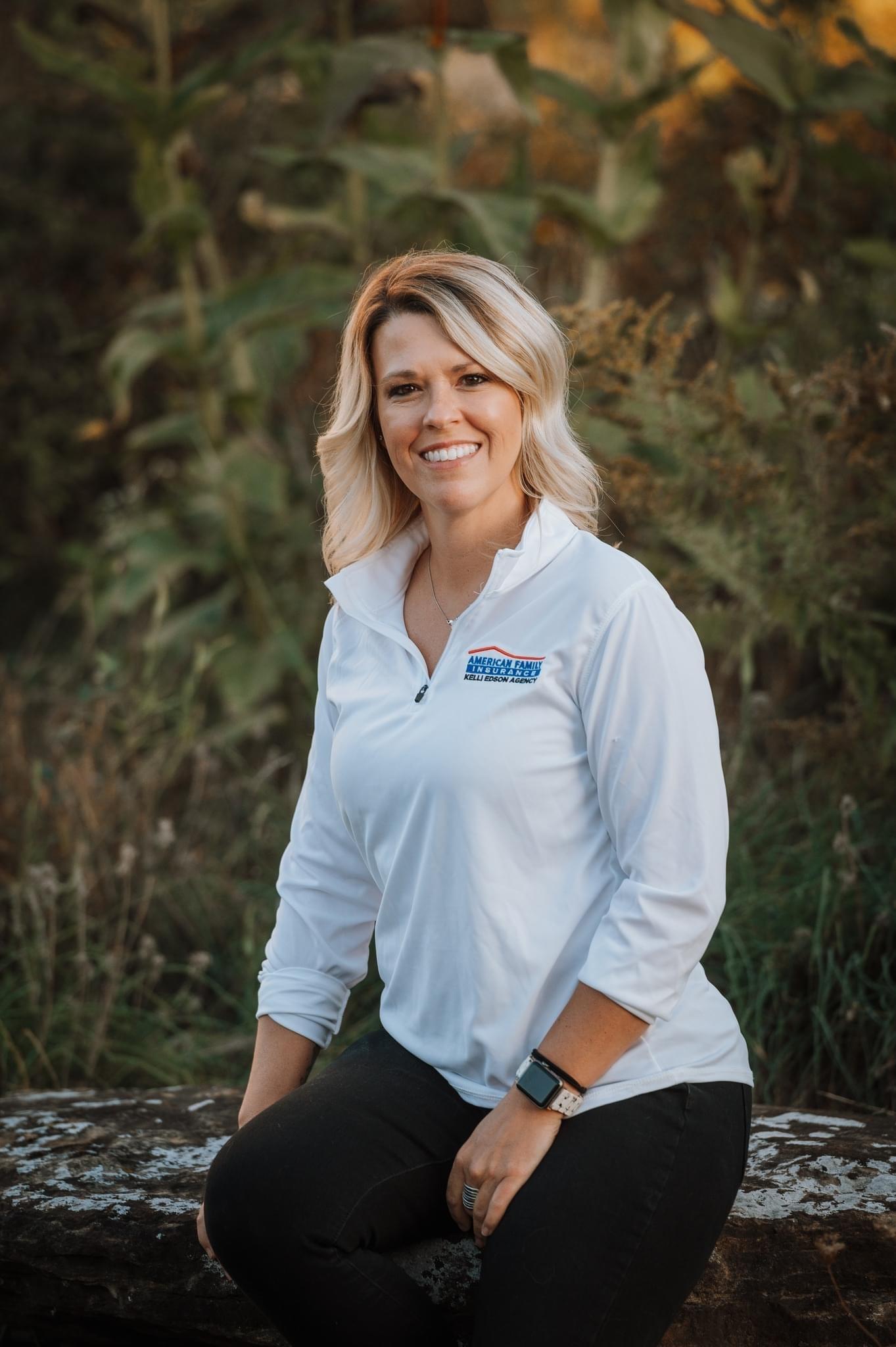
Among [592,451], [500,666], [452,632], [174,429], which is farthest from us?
[174,429]

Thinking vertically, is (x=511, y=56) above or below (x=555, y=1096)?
above

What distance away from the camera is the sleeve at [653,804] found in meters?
1.78

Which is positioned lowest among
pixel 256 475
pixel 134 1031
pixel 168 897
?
pixel 134 1031

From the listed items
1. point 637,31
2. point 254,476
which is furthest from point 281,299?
point 637,31

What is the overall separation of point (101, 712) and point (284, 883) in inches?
69.6

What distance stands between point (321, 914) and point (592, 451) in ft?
6.77

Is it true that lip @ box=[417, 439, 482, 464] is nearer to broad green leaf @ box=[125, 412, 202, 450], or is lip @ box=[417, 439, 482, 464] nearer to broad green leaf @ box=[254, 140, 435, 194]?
broad green leaf @ box=[254, 140, 435, 194]

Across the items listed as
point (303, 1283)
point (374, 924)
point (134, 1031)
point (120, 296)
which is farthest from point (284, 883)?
point (120, 296)

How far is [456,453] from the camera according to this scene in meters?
2.15

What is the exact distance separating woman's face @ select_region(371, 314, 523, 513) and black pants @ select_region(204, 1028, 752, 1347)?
953 mm

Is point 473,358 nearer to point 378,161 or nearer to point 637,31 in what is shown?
point 378,161

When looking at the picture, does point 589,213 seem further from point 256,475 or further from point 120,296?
point 120,296

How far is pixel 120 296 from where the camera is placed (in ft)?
23.6

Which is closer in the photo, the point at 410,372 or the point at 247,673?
the point at 410,372
